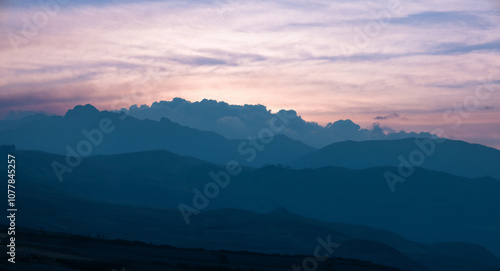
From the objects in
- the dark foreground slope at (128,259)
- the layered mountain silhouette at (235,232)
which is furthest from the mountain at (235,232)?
the dark foreground slope at (128,259)

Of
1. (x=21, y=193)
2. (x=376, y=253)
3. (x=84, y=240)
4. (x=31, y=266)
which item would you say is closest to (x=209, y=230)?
Answer: (x=376, y=253)

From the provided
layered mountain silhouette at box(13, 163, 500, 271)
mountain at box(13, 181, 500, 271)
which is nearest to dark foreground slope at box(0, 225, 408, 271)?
mountain at box(13, 181, 500, 271)

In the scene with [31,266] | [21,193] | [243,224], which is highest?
[21,193]

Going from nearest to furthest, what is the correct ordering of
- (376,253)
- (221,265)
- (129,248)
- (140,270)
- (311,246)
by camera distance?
1. (140,270)
2. (221,265)
3. (129,248)
4. (376,253)
5. (311,246)

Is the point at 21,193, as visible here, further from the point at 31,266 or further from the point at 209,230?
the point at 31,266

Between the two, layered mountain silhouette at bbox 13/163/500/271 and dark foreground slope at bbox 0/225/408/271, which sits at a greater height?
layered mountain silhouette at bbox 13/163/500/271

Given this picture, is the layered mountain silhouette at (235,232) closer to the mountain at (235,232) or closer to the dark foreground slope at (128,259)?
the mountain at (235,232)

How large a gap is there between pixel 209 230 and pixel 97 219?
3485cm

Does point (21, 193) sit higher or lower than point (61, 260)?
higher

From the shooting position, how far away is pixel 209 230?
15400 cm

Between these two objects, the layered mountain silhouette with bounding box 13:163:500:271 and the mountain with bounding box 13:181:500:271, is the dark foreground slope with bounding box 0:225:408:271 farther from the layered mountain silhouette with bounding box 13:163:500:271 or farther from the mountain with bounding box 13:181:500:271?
the layered mountain silhouette with bounding box 13:163:500:271

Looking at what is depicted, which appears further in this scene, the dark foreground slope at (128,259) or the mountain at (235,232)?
the mountain at (235,232)

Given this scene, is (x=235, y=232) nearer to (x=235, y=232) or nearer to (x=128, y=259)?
(x=235, y=232)

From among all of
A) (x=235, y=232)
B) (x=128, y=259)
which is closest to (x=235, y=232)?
(x=235, y=232)
